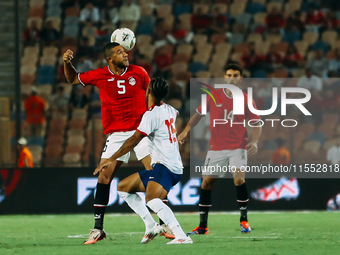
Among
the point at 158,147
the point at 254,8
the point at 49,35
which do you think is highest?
the point at 254,8

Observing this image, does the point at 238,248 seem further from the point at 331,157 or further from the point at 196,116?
the point at 331,157

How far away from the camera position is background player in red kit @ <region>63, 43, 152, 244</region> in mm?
9070

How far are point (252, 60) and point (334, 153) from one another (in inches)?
212

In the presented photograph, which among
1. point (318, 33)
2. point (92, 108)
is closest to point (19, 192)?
point (92, 108)

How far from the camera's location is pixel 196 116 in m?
10.0

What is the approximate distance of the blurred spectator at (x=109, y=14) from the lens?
2108 cm

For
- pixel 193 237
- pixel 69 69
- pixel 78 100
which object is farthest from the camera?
pixel 78 100

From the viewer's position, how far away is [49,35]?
67.1 feet

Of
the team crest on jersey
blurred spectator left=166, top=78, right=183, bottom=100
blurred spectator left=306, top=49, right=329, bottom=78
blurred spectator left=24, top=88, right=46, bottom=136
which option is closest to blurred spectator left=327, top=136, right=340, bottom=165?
blurred spectator left=166, top=78, right=183, bottom=100

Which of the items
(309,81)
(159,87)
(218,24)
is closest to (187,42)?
(218,24)

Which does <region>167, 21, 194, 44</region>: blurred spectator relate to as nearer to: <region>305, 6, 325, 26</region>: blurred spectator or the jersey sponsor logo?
<region>305, 6, 325, 26</region>: blurred spectator

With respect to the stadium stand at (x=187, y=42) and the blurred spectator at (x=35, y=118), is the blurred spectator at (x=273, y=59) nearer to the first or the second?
the stadium stand at (x=187, y=42)

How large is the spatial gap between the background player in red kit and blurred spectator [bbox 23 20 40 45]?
11.7m

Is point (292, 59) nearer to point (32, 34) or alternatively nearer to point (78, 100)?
point (78, 100)
